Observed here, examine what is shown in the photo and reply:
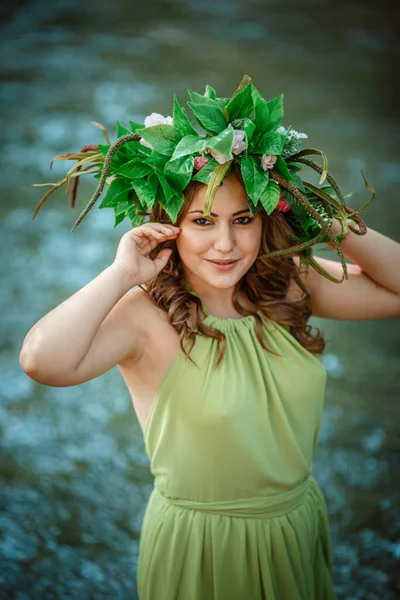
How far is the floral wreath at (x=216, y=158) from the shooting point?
5.09 ft

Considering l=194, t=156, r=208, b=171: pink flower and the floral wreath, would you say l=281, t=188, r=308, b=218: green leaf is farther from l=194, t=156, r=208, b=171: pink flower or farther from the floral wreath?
l=194, t=156, r=208, b=171: pink flower

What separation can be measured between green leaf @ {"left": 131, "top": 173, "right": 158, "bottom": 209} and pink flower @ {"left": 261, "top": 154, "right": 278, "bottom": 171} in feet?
0.78

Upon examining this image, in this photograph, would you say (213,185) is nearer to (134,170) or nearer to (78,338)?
(134,170)

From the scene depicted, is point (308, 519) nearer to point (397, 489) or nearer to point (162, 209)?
point (162, 209)

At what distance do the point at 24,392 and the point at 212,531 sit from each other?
2.21 m

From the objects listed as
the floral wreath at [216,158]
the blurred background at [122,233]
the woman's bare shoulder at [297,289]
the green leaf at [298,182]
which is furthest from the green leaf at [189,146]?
the blurred background at [122,233]

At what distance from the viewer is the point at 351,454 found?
3.50m

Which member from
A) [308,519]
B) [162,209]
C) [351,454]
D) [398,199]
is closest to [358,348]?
[351,454]

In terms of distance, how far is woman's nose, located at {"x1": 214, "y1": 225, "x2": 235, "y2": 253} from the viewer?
162cm

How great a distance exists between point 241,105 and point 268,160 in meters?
0.13

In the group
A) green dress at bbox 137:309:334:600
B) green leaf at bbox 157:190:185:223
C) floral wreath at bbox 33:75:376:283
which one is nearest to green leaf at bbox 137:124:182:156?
floral wreath at bbox 33:75:376:283

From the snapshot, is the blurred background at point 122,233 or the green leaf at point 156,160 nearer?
the green leaf at point 156,160

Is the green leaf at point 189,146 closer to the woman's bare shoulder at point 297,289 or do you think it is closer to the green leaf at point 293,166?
the green leaf at point 293,166

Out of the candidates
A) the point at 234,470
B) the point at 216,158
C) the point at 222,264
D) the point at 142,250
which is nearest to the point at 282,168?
the point at 216,158
